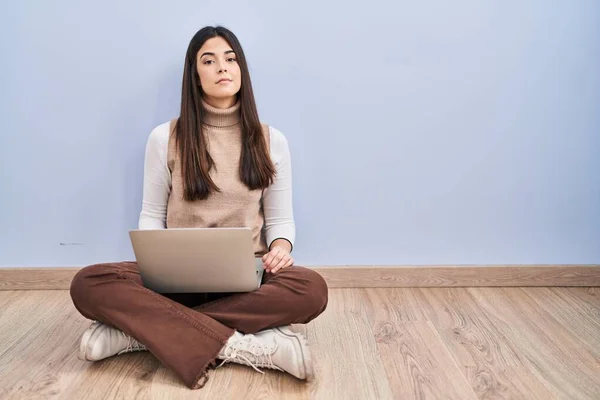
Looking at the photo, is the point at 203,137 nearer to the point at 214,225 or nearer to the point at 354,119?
the point at 214,225

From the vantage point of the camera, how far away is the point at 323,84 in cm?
198

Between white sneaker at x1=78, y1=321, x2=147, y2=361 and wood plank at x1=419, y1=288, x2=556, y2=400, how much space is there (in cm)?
76

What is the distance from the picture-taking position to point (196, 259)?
4.87 feet

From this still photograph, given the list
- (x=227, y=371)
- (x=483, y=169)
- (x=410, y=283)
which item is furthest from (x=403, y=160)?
(x=227, y=371)

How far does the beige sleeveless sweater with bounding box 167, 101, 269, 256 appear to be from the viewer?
1.74 metres

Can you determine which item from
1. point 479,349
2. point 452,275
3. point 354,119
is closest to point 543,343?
point 479,349

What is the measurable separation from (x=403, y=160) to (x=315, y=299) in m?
0.60

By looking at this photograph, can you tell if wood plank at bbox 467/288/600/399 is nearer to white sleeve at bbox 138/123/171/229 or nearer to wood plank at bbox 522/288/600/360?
wood plank at bbox 522/288/600/360

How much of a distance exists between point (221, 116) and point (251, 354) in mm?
627

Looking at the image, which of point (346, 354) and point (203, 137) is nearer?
point (346, 354)

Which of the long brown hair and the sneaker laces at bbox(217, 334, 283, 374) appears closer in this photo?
the sneaker laces at bbox(217, 334, 283, 374)

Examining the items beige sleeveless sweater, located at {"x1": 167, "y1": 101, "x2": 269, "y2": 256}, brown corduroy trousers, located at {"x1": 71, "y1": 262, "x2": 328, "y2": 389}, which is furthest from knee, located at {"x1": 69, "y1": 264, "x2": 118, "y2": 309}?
beige sleeveless sweater, located at {"x1": 167, "y1": 101, "x2": 269, "y2": 256}

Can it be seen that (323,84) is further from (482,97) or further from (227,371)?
(227,371)

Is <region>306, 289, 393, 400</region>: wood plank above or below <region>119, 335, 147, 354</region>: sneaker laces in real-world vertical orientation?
A: below
